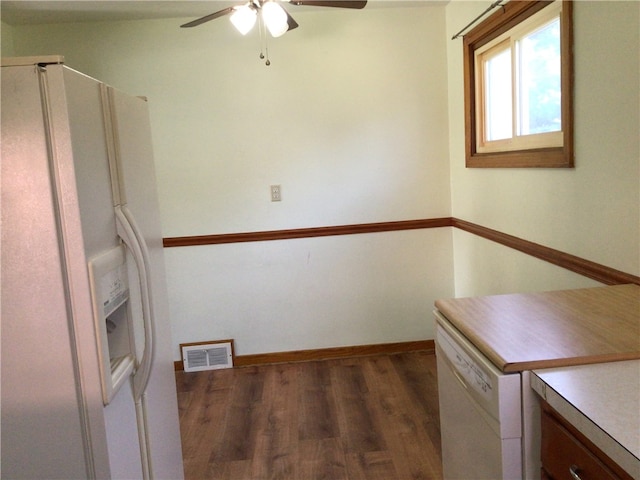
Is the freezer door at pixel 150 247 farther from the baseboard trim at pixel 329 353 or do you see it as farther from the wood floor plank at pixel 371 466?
the baseboard trim at pixel 329 353

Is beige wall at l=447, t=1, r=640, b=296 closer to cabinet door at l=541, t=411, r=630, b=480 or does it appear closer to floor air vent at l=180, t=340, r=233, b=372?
cabinet door at l=541, t=411, r=630, b=480

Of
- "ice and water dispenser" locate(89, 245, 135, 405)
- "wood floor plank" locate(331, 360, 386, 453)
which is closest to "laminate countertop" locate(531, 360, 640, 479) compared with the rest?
"ice and water dispenser" locate(89, 245, 135, 405)

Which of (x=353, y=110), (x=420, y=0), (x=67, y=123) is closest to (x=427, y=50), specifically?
(x=420, y=0)

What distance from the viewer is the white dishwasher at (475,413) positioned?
4.05 feet

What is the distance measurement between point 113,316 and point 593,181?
1.71 metres

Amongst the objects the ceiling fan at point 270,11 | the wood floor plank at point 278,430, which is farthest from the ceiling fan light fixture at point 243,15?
the wood floor plank at point 278,430

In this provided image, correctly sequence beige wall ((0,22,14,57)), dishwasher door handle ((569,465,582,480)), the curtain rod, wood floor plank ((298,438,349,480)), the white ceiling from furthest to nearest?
1. beige wall ((0,22,14,57))
2. the white ceiling
3. the curtain rod
4. wood floor plank ((298,438,349,480))
5. dishwasher door handle ((569,465,582,480))

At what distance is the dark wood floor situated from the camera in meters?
2.37

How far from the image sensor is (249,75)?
133 inches

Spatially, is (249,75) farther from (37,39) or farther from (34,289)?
(34,289)

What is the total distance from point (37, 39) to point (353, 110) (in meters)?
2.06

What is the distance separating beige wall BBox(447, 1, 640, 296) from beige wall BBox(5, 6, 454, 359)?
2.72ft

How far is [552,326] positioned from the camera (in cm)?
143

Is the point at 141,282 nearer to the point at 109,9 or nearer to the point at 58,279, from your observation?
the point at 58,279
